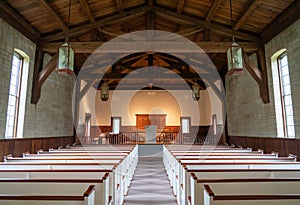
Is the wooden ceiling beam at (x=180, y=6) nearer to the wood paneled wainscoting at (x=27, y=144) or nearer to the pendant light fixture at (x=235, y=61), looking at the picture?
the pendant light fixture at (x=235, y=61)

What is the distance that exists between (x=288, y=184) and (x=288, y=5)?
12.3 ft

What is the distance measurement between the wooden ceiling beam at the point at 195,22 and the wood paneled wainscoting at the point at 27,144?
476cm

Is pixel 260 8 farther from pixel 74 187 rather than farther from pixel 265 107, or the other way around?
pixel 74 187

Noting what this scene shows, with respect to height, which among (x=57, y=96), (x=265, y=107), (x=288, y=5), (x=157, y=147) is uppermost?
(x=288, y=5)

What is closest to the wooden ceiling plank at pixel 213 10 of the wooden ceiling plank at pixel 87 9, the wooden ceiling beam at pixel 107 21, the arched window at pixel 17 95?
the wooden ceiling beam at pixel 107 21

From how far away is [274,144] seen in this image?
5203mm

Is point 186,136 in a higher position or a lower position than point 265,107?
lower

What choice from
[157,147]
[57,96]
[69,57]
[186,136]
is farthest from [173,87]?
[69,57]

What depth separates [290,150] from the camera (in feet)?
15.0

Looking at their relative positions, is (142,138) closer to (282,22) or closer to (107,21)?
(107,21)

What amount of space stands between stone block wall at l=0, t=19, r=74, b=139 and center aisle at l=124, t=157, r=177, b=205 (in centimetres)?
279

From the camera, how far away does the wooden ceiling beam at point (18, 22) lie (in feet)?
14.0

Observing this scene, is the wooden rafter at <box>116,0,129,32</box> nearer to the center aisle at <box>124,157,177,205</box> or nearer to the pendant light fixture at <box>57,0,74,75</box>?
the pendant light fixture at <box>57,0,74,75</box>

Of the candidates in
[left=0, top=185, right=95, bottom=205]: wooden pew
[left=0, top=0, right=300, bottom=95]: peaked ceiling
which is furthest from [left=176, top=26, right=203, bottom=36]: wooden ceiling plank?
[left=0, top=185, right=95, bottom=205]: wooden pew
